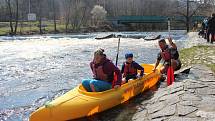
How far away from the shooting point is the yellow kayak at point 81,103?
7.61 m

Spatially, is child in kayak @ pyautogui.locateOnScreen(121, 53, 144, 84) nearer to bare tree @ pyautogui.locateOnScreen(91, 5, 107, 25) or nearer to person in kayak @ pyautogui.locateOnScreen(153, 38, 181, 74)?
person in kayak @ pyautogui.locateOnScreen(153, 38, 181, 74)

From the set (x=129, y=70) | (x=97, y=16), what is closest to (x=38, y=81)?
(x=129, y=70)

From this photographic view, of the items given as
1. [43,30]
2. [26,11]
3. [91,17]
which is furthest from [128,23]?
[26,11]

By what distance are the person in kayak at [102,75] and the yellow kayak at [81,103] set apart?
19cm

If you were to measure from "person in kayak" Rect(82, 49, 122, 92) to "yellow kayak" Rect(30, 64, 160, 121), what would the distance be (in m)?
0.19

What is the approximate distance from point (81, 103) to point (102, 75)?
1.27 meters

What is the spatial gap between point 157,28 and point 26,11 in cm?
3861

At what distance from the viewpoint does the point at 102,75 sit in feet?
29.9

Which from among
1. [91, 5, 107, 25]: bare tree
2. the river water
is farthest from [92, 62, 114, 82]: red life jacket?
[91, 5, 107, 25]: bare tree

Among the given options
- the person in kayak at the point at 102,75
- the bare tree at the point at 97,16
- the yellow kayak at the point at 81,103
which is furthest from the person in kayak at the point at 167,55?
the bare tree at the point at 97,16

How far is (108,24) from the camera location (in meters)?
63.6

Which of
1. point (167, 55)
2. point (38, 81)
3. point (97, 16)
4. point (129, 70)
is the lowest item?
point (38, 81)

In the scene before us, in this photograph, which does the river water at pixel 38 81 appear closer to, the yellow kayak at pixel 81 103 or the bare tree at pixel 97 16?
the yellow kayak at pixel 81 103

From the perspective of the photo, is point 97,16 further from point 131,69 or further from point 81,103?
point 81,103
